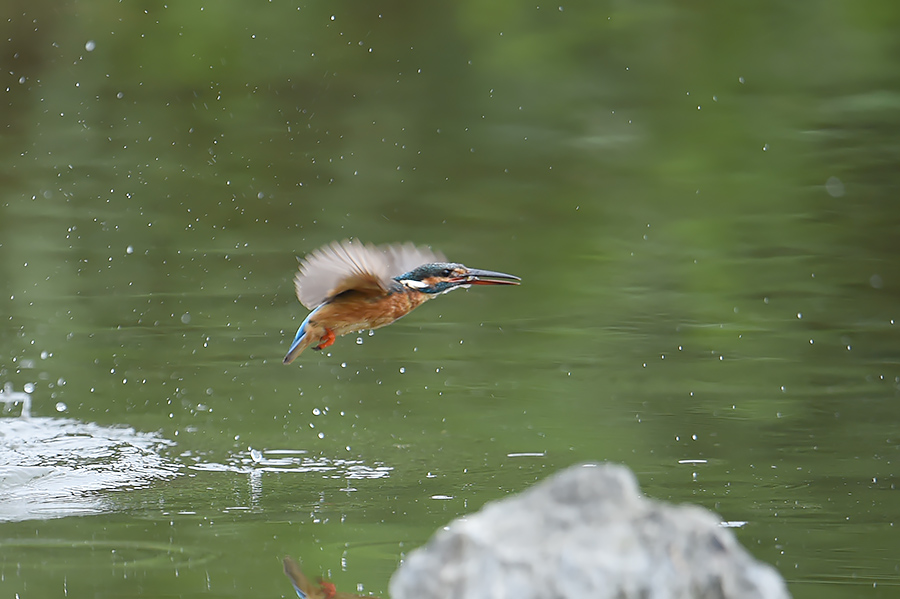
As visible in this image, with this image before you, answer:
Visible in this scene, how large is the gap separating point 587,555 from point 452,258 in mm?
4753

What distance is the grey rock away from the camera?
1.51m

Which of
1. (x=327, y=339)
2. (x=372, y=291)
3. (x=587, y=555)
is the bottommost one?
(x=587, y=555)

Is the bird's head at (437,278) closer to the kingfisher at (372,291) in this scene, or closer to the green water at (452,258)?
the kingfisher at (372,291)

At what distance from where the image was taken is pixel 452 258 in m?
6.26

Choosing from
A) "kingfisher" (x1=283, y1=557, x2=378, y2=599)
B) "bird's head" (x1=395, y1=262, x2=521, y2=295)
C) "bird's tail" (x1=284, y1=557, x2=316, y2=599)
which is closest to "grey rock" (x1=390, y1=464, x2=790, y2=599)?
"kingfisher" (x1=283, y1=557, x2=378, y2=599)

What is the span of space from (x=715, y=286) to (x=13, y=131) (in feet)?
17.6

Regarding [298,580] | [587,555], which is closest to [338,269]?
[298,580]

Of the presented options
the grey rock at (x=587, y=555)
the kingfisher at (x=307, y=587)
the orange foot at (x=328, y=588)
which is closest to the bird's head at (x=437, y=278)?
the kingfisher at (x=307, y=587)

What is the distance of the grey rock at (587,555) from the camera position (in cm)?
151

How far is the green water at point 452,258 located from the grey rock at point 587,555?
1.28 metres

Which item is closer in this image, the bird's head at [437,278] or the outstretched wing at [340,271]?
the outstretched wing at [340,271]

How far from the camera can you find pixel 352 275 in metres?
3.45

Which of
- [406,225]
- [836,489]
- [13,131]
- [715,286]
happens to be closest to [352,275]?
[836,489]

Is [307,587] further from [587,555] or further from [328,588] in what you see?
[587,555]
